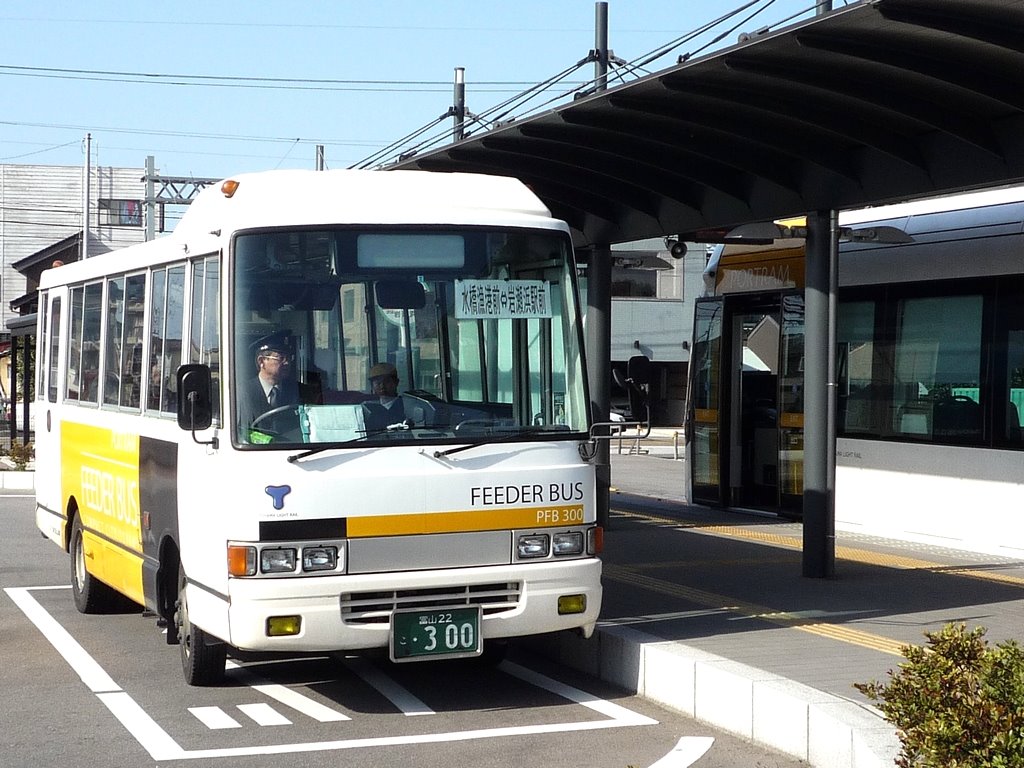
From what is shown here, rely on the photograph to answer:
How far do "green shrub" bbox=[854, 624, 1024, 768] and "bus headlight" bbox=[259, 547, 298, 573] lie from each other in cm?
343

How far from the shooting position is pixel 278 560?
25.6 feet

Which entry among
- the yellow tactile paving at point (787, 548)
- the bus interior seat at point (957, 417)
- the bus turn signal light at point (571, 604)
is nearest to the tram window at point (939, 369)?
the bus interior seat at point (957, 417)

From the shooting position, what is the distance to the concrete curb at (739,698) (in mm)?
6535

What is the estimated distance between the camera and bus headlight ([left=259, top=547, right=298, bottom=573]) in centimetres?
779

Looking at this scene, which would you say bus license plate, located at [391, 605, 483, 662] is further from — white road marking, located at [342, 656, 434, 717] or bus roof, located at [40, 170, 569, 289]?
bus roof, located at [40, 170, 569, 289]

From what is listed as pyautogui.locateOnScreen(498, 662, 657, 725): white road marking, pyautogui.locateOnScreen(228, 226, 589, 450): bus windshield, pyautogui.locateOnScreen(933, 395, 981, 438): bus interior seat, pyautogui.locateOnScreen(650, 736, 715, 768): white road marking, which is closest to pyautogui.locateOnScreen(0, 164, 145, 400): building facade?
pyautogui.locateOnScreen(933, 395, 981, 438): bus interior seat

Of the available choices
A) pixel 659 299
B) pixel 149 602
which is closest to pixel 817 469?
pixel 149 602

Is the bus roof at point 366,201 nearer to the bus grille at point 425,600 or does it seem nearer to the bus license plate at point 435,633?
the bus grille at point 425,600

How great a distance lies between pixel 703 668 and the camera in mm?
7938

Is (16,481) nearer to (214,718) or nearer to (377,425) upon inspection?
(214,718)

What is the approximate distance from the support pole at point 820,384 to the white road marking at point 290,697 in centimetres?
521

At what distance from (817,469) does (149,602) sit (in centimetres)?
583

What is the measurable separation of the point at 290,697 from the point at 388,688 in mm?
626

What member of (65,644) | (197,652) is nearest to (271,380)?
(197,652)
